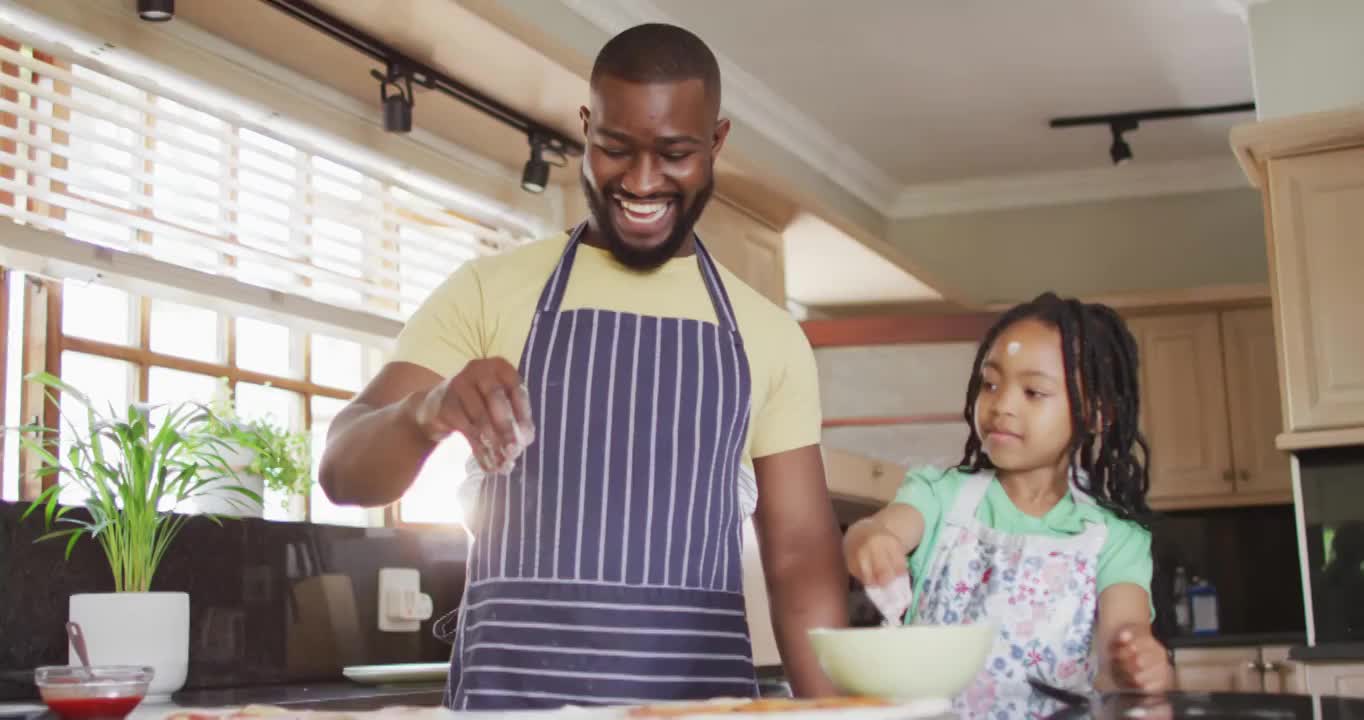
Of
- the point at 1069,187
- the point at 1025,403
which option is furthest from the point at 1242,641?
the point at 1025,403

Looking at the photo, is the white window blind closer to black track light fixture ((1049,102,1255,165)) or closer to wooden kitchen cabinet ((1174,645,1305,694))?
black track light fixture ((1049,102,1255,165))

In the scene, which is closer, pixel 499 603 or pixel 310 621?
pixel 499 603

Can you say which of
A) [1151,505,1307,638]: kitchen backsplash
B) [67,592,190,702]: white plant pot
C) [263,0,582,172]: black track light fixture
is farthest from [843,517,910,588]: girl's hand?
[1151,505,1307,638]: kitchen backsplash

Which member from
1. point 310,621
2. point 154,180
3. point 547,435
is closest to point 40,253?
point 154,180

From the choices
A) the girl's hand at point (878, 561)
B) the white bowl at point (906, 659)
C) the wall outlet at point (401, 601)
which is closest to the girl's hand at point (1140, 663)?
the girl's hand at point (878, 561)

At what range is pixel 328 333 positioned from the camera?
2.96 meters

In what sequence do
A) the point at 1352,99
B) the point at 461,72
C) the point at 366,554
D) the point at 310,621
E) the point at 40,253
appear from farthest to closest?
the point at 1352,99
the point at 461,72
the point at 366,554
the point at 310,621
the point at 40,253

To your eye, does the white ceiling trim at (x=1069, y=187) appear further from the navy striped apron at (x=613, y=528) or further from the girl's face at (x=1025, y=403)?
the navy striped apron at (x=613, y=528)

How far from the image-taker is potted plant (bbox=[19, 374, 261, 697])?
2004 millimetres

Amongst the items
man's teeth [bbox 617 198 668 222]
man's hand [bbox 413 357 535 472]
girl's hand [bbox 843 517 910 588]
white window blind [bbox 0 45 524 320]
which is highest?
white window blind [bbox 0 45 524 320]

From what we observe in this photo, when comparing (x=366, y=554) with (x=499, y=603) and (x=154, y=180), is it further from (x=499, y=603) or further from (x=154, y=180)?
(x=499, y=603)

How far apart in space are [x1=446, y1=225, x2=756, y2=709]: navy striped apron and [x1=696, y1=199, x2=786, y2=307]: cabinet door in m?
2.23

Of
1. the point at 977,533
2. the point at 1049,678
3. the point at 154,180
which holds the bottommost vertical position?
the point at 1049,678

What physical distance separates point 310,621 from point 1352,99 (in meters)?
2.95
